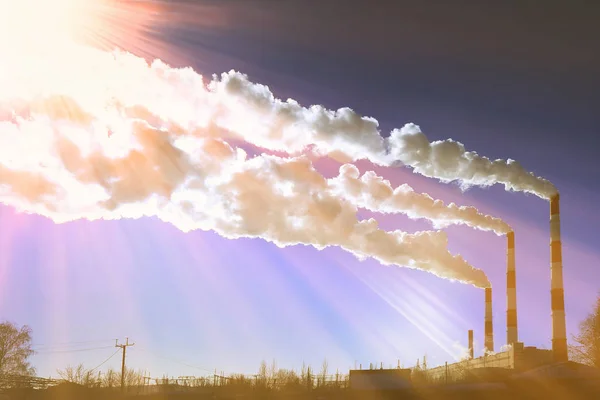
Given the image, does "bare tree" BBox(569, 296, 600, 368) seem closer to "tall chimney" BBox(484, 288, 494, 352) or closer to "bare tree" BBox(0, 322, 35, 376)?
Result: "tall chimney" BBox(484, 288, 494, 352)

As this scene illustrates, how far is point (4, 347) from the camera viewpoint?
6538 centimetres

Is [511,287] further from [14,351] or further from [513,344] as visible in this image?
[14,351]

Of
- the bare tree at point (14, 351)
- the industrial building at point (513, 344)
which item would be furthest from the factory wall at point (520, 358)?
the bare tree at point (14, 351)

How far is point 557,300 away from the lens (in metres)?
54.2

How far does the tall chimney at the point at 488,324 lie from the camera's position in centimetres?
7138

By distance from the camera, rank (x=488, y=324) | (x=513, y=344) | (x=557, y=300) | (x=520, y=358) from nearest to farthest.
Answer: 1. (x=557, y=300)
2. (x=520, y=358)
3. (x=513, y=344)
4. (x=488, y=324)

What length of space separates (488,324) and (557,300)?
19.8 meters

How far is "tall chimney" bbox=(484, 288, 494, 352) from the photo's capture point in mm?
71375

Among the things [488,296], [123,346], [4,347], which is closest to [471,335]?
[488,296]

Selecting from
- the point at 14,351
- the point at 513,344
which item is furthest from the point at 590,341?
the point at 14,351

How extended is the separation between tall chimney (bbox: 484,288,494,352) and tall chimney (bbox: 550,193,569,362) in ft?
53.4

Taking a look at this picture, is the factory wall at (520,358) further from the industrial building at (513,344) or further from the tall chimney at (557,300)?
the tall chimney at (557,300)

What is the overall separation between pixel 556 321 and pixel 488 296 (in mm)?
17302

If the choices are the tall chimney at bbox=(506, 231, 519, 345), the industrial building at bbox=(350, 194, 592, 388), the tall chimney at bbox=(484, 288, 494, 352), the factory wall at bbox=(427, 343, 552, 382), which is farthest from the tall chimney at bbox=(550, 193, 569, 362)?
the tall chimney at bbox=(484, 288, 494, 352)
